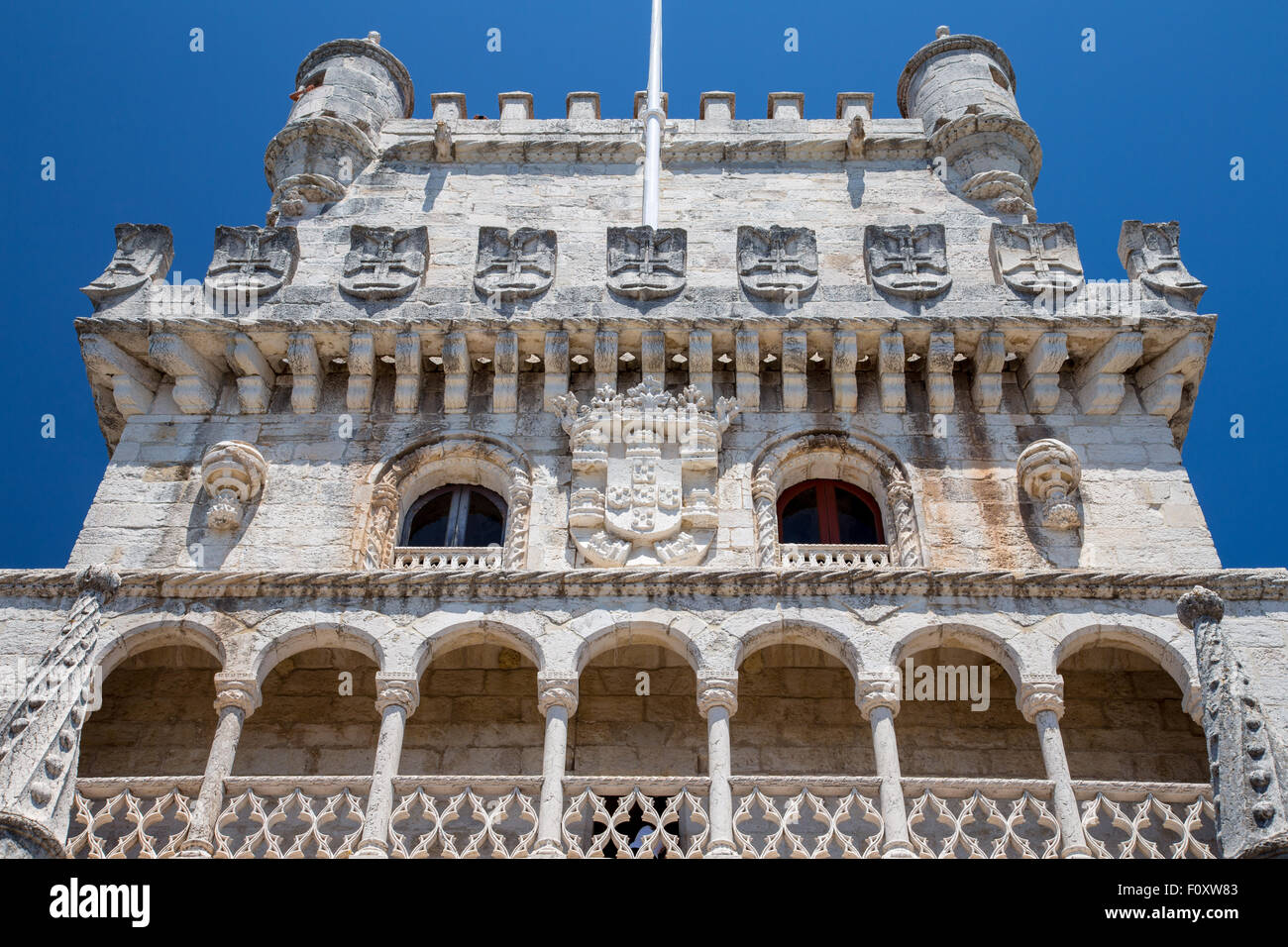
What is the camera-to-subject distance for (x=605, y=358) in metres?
15.5

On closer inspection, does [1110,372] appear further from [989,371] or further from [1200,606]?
[1200,606]

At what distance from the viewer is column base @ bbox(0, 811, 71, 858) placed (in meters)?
10.8

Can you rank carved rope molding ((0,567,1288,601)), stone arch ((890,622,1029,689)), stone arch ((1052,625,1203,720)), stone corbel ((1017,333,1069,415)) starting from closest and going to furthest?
stone arch ((1052,625,1203,720)), stone arch ((890,622,1029,689)), carved rope molding ((0,567,1288,601)), stone corbel ((1017,333,1069,415))

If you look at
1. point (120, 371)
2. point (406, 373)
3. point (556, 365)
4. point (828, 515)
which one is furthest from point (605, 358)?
point (120, 371)

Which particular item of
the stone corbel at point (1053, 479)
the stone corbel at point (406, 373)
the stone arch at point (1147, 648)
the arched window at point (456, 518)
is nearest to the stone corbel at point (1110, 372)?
the stone corbel at point (1053, 479)

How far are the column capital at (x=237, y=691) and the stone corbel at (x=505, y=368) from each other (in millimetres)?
4304


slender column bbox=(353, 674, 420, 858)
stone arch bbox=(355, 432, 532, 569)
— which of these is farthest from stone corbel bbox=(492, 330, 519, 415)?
slender column bbox=(353, 674, 420, 858)

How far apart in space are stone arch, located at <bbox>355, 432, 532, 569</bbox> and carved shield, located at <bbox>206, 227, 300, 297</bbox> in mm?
2772

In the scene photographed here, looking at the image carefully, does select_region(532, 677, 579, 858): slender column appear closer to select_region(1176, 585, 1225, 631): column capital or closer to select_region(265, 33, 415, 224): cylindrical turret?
select_region(1176, 585, 1225, 631): column capital

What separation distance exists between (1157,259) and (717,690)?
24.9 feet

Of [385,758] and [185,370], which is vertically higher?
[185,370]
